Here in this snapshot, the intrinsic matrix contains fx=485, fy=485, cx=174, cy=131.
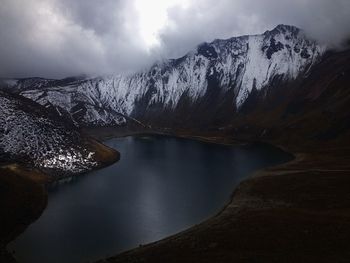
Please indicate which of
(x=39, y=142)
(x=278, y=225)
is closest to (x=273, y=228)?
(x=278, y=225)

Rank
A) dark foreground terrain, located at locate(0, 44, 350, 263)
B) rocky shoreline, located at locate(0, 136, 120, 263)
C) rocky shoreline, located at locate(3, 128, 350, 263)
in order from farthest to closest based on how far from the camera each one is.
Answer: rocky shoreline, located at locate(0, 136, 120, 263) < dark foreground terrain, located at locate(0, 44, 350, 263) < rocky shoreline, located at locate(3, 128, 350, 263)

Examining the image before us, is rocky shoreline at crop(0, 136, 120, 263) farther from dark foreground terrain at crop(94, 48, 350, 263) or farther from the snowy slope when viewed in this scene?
dark foreground terrain at crop(94, 48, 350, 263)

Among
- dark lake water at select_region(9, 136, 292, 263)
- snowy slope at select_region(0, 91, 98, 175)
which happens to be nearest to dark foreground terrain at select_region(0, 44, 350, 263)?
dark lake water at select_region(9, 136, 292, 263)

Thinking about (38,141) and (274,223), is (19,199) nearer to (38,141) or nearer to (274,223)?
(38,141)

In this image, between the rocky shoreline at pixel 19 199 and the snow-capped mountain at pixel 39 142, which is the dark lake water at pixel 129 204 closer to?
the rocky shoreline at pixel 19 199

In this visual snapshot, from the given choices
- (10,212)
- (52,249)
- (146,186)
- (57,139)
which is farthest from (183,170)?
(52,249)

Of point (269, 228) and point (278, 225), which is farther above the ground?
point (278, 225)

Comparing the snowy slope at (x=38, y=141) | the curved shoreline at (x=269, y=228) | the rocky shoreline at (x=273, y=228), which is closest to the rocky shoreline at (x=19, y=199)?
the snowy slope at (x=38, y=141)
